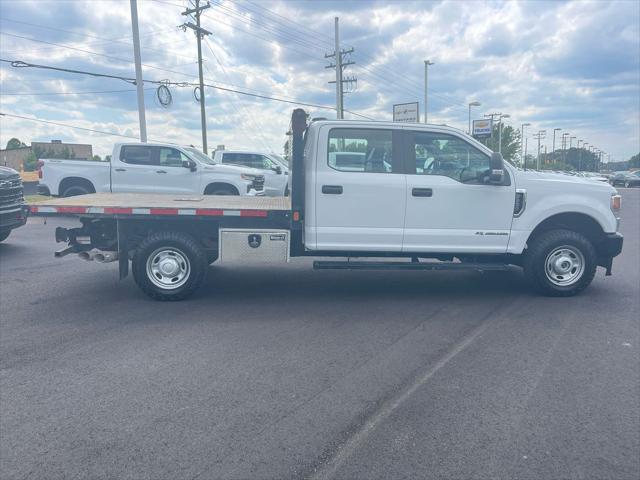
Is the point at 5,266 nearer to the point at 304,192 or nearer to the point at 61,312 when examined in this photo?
the point at 61,312

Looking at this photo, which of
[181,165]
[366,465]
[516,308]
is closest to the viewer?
[366,465]

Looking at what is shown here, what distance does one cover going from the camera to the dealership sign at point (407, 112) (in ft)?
101

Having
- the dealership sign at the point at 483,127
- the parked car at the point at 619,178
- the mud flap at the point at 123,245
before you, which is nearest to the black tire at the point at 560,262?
the mud flap at the point at 123,245

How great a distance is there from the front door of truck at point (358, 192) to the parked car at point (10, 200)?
19.2 feet

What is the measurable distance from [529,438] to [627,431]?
692mm

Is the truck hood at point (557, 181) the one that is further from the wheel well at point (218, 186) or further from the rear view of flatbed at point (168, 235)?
the wheel well at point (218, 186)

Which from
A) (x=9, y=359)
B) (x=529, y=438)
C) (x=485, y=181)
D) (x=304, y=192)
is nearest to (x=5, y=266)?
(x=9, y=359)

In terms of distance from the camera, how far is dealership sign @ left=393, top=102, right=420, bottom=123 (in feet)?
101

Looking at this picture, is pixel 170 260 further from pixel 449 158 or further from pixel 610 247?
pixel 610 247

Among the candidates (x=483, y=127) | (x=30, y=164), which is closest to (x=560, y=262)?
(x=483, y=127)

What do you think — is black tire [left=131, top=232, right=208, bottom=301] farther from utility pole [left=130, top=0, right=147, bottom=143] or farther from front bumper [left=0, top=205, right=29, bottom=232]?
utility pole [left=130, top=0, right=147, bottom=143]

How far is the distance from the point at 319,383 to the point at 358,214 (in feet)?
8.87

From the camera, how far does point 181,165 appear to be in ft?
45.2

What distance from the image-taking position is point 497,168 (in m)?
6.36
